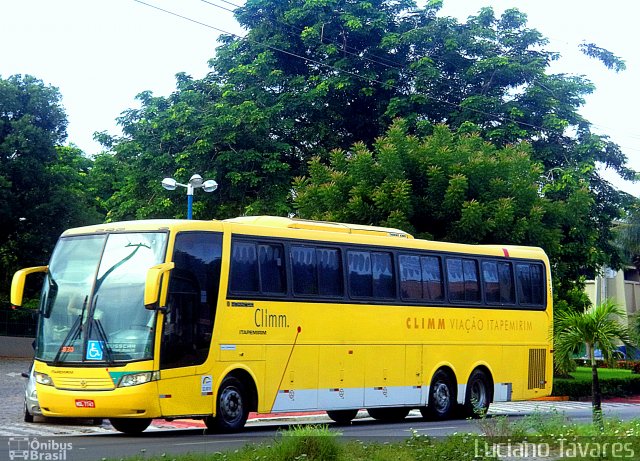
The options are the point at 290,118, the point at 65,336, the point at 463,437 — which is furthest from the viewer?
the point at 290,118

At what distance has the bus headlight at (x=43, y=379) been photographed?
1728 cm

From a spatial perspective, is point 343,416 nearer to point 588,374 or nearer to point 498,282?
point 498,282

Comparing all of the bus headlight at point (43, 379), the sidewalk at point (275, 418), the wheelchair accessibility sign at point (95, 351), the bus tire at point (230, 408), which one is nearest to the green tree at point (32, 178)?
the sidewalk at point (275, 418)

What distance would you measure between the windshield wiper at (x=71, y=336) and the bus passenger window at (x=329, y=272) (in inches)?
193

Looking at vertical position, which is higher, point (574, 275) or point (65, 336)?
point (574, 275)

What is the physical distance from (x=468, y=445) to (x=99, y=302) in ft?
22.8

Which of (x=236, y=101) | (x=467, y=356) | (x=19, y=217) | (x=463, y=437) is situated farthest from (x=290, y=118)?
(x=463, y=437)

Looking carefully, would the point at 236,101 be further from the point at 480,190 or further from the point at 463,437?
the point at 463,437

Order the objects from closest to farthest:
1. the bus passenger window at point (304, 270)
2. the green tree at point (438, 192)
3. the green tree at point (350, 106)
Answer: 1. the bus passenger window at point (304, 270)
2. the green tree at point (438, 192)
3. the green tree at point (350, 106)

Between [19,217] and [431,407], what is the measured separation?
3121cm

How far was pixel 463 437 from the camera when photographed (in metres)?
13.8

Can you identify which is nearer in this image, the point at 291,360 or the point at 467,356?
the point at 291,360

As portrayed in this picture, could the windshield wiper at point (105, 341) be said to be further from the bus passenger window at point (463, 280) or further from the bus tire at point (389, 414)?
the bus passenger window at point (463, 280)

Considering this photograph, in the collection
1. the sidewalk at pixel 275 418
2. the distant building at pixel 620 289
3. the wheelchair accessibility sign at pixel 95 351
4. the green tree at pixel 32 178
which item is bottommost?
the sidewalk at pixel 275 418
